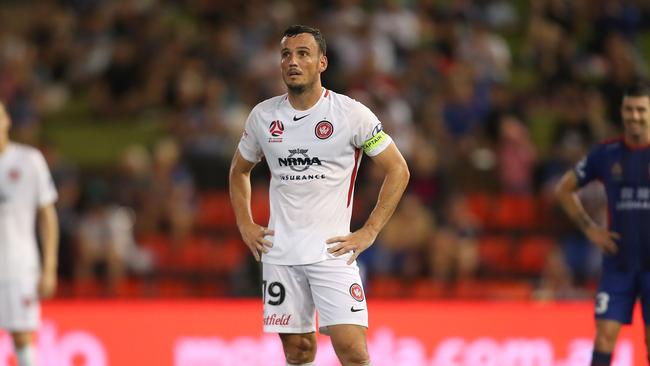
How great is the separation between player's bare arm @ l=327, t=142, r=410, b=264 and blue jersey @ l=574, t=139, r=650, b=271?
2.12m

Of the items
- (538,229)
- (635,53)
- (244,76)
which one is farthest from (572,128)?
(244,76)

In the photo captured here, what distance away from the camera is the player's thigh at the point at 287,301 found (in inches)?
252

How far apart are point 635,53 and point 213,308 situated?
26.3 feet

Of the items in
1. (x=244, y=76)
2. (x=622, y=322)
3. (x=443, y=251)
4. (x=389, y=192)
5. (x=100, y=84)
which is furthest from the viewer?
(x=100, y=84)

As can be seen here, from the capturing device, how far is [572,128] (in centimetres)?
1378

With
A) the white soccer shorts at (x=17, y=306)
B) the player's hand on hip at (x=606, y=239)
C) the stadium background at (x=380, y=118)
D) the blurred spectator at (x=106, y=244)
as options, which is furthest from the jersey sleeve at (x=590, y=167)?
the blurred spectator at (x=106, y=244)

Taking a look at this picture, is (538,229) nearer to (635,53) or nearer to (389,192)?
(635,53)

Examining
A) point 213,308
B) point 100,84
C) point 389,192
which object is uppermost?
point 100,84

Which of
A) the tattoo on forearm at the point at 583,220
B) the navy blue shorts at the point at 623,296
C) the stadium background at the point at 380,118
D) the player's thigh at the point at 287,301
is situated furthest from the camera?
the stadium background at the point at 380,118

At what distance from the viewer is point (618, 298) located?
785 cm

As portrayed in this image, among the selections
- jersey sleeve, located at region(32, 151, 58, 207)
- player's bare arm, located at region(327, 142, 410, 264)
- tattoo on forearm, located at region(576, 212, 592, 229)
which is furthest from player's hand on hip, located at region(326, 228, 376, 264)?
jersey sleeve, located at region(32, 151, 58, 207)

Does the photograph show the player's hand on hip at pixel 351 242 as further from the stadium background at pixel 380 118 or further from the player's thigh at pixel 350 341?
the stadium background at pixel 380 118

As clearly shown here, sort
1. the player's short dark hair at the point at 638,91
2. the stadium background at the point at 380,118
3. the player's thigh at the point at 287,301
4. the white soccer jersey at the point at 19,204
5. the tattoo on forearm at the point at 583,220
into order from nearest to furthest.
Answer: the player's thigh at the point at 287,301, the player's short dark hair at the point at 638,91, the white soccer jersey at the point at 19,204, the tattoo on forearm at the point at 583,220, the stadium background at the point at 380,118

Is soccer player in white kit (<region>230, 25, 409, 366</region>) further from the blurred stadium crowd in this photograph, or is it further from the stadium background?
the blurred stadium crowd
